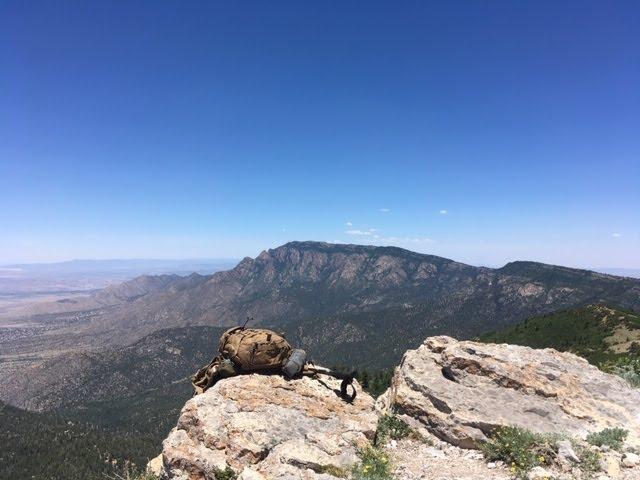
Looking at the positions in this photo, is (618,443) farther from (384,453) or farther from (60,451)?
(60,451)

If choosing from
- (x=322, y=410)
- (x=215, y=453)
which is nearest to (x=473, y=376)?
(x=322, y=410)

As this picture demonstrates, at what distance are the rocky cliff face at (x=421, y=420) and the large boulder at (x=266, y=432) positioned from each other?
0.03 meters

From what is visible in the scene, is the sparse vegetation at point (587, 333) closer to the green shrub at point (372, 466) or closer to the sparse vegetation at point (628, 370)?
the sparse vegetation at point (628, 370)

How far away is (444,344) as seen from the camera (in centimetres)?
1842

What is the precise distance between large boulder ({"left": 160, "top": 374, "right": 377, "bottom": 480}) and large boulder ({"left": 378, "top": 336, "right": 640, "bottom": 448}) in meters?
2.14

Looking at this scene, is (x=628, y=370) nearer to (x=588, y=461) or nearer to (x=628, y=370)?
(x=628, y=370)

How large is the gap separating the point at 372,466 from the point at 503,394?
20.3 feet

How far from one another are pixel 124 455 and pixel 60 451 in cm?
3742

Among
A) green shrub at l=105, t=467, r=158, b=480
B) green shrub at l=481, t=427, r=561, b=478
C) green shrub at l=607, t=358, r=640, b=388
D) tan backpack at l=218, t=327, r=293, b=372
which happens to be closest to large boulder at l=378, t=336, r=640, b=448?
green shrub at l=481, t=427, r=561, b=478

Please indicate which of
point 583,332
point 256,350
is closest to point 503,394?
point 256,350

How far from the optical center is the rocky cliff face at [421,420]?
433 inches

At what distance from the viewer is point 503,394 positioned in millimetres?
14523

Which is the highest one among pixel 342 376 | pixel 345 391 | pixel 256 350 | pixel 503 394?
pixel 256 350

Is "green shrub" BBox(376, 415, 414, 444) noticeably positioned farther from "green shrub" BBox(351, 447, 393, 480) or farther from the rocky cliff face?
"green shrub" BBox(351, 447, 393, 480)
